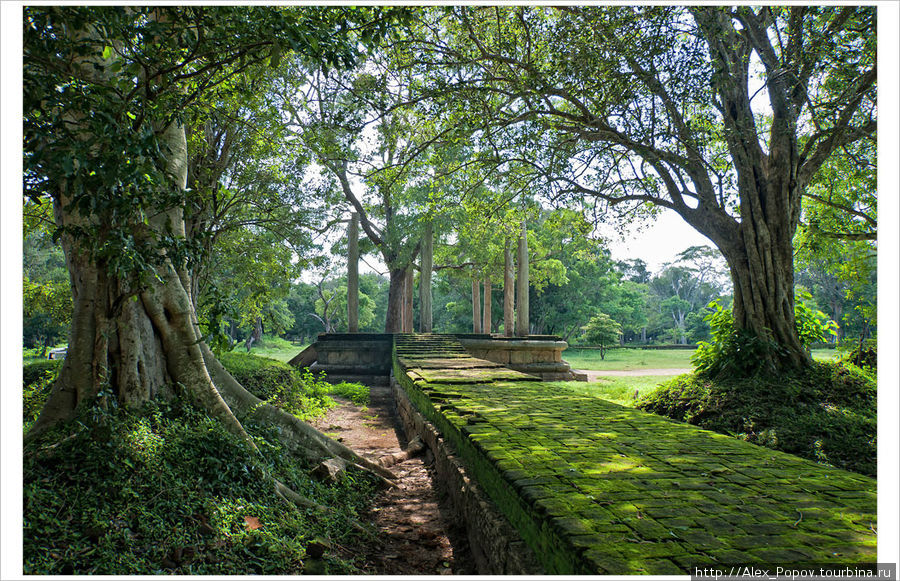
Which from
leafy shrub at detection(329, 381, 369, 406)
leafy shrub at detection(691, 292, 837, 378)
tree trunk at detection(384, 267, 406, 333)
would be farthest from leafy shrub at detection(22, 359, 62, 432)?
tree trunk at detection(384, 267, 406, 333)

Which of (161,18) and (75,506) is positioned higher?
(161,18)

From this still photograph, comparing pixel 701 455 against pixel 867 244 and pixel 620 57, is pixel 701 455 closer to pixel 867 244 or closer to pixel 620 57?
pixel 620 57

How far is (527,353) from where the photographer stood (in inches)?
528

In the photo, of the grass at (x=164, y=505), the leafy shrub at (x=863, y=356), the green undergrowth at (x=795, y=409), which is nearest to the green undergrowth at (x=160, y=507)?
the grass at (x=164, y=505)

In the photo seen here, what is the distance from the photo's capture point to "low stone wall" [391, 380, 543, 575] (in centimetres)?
223

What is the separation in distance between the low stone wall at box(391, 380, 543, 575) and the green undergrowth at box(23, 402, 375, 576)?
69 cm

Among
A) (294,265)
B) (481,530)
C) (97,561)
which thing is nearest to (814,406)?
(481,530)

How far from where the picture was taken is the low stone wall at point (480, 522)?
223 cm

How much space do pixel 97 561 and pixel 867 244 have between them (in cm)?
1269

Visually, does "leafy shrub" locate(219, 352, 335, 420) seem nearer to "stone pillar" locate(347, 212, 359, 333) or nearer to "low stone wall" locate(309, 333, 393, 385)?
"low stone wall" locate(309, 333, 393, 385)

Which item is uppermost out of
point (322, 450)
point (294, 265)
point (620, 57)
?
point (620, 57)

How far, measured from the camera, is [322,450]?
172 inches

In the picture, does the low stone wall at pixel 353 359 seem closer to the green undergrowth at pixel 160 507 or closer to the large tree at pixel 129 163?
the large tree at pixel 129 163

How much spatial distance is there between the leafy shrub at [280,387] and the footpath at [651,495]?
3.79m
